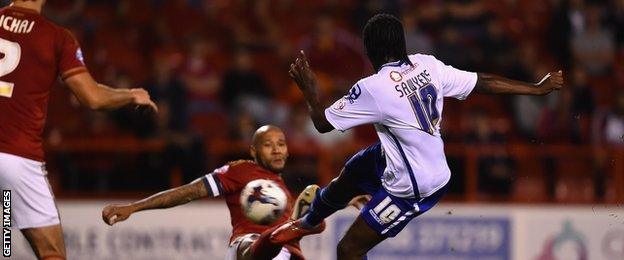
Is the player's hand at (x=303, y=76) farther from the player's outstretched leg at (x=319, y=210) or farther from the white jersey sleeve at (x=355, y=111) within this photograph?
the player's outstretched leg at (x=319, y=210)

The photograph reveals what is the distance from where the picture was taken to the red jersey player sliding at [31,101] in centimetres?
647

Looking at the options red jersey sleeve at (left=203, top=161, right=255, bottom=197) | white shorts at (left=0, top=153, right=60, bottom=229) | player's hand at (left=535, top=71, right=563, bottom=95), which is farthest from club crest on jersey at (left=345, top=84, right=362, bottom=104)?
white shorts at (left=0, top=153, right=60, bottom=229)

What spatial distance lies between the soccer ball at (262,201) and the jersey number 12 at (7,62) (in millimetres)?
2172

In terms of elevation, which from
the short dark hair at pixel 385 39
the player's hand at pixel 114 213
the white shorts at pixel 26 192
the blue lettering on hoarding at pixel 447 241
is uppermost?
the short dark hair at pixel 385 39

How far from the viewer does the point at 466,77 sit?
743cm

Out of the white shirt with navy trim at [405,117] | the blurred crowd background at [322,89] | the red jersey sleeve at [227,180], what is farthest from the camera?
the blurred crowd background at [322,89]

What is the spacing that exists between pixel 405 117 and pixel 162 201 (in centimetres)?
192

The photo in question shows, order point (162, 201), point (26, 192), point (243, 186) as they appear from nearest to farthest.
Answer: point (26, 192) → point (162, 201) → point (243, 186)

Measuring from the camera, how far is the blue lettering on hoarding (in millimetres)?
12875

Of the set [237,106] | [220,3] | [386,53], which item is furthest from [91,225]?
[386,53]

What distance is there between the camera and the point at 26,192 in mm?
6445

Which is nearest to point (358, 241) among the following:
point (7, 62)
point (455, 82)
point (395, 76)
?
point (395, 76)

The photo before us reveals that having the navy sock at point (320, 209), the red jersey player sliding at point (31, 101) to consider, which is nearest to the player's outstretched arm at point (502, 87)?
the navy sock at point (320, 209)

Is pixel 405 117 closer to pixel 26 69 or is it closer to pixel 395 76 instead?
pixel 395 76
